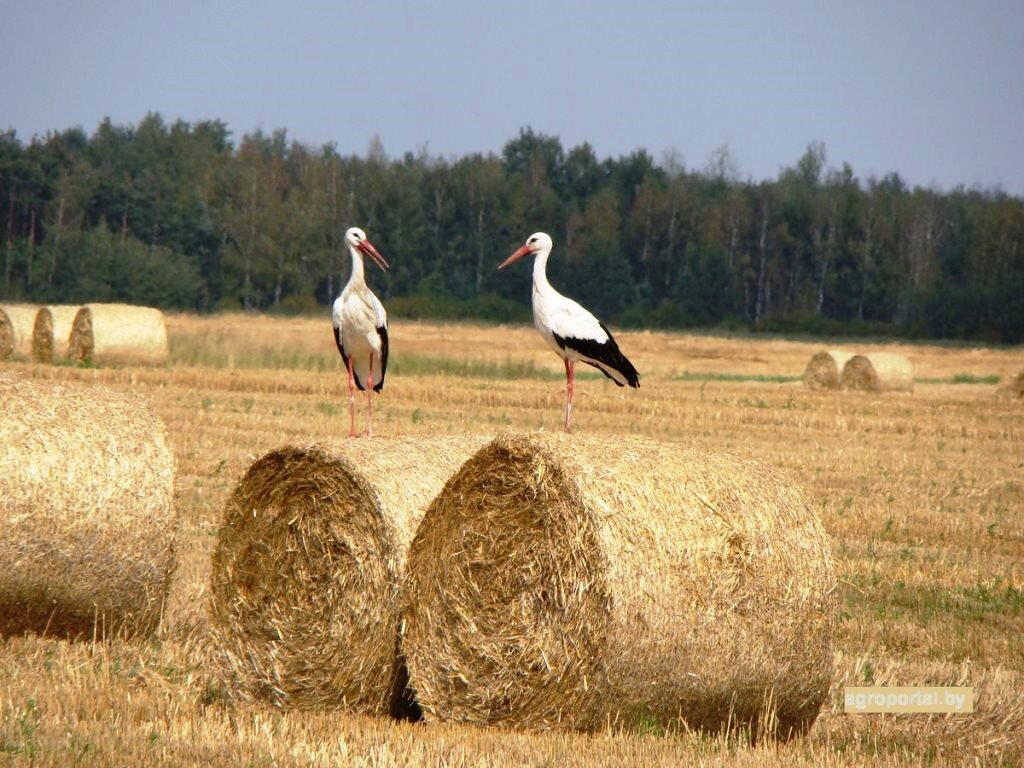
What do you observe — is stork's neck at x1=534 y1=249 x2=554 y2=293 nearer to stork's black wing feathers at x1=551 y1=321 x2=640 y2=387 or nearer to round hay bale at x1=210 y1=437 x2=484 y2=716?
stork's black wing feathers at x1=551 y1=321 x2=640 y2=387

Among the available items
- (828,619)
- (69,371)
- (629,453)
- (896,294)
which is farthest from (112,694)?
(896,294)

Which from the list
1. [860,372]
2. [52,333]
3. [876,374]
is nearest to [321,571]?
[52,333]

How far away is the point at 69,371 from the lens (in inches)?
877

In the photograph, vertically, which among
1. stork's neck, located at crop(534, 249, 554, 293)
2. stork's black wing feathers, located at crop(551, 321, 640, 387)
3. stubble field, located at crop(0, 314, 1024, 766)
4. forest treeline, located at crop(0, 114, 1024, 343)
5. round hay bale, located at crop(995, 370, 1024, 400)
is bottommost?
stubble field, located at crop(0, 314, 1024, 766)

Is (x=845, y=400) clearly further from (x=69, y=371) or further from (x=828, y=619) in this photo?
(x=828, y=619)

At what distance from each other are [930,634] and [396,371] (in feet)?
66.3

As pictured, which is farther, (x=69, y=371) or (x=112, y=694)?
(x=69, y=371)

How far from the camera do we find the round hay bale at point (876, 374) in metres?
28.1

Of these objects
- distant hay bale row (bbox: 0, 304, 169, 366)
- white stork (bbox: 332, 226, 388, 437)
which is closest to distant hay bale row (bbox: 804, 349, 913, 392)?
distant hay bale row (bbox: 0, 304, 169, 366)

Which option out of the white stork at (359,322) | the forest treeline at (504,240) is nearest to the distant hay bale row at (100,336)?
the white stork at (359,322)

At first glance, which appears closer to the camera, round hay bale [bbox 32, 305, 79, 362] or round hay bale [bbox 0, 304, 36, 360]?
round hay bale [bbox 32, 305, 79, 362]

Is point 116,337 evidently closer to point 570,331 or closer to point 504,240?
Result: point 570,331

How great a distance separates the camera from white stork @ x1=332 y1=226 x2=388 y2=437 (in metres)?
13.0

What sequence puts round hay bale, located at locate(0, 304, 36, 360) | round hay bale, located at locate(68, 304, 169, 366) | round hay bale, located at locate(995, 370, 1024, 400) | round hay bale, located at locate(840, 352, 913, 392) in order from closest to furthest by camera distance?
round hay bale, located at locate(68, 304, 169, 366) → round hay bale, located at locate(0, 304, 36, 360) → round hay bale, located at locate(995, 370, 1024, 400) → round hay bale, located at locate(840, 352, 913, 392)
